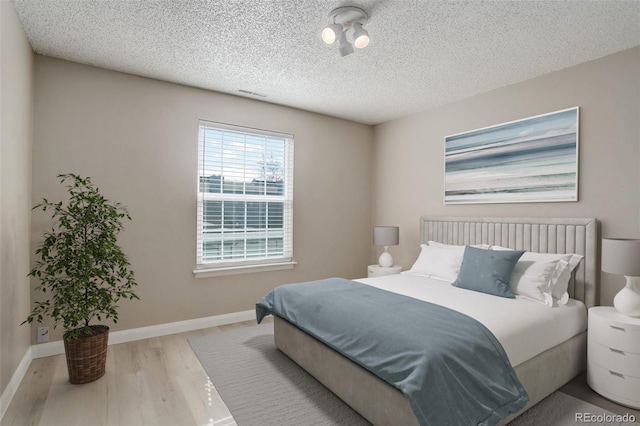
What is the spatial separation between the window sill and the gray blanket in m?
1.70

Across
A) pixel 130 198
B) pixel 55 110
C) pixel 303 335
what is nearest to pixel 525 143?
pixel 303 335

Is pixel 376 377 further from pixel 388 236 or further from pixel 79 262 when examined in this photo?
pixel 388 236

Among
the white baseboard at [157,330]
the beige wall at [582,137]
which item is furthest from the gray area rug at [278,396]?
the beige wall at [582,137]

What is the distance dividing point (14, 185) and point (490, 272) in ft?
12.4

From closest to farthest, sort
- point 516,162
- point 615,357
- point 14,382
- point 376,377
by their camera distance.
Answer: point 376,377
point 615,357
point 14,382
point 516,162

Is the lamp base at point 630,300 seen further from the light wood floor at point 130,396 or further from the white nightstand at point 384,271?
the white nightstand at point 384,271

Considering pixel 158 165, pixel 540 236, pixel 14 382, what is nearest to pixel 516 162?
pixel 540 236

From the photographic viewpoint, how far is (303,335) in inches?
104

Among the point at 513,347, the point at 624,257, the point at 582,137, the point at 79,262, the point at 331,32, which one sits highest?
the point at 331,32

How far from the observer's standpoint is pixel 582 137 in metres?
3.00

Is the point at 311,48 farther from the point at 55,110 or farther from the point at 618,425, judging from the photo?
the point at 618,425

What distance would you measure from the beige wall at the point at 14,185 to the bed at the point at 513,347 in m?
1.94

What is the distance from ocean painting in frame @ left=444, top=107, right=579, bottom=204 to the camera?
3080 millimetres

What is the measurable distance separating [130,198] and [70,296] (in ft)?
3.97
